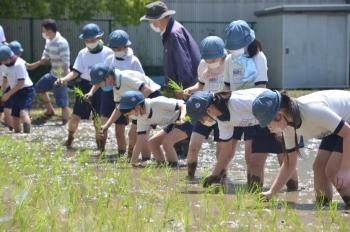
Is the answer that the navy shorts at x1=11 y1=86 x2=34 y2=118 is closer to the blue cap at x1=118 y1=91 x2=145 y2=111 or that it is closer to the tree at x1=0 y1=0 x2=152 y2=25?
the blue cap at x1=118 y1=91 x2=145 y2=111

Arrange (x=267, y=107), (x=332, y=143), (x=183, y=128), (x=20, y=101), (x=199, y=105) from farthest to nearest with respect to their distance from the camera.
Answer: (x=20, y=101)
(x=183, y=128)
(x=199, y=105)
(x=332, y=143)
(x=267, y=107)

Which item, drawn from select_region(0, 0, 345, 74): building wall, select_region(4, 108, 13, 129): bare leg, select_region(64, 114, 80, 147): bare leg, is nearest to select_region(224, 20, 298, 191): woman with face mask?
select_region(64, 114, 80, 147): bare leg

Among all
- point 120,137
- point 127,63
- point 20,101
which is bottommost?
point 120,137

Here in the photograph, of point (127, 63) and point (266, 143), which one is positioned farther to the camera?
point (127, 63)

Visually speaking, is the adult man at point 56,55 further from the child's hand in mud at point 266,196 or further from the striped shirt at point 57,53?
the child's hand in mud at point 266,196

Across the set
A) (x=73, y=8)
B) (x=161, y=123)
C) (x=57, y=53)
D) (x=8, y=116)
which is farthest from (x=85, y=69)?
(x=73, y=8)

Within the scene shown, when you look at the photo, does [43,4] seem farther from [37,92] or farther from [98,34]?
[98,34]

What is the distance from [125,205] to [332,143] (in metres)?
1.72

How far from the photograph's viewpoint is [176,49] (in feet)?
28.3

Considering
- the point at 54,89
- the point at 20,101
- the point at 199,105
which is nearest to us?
the point at 199,105

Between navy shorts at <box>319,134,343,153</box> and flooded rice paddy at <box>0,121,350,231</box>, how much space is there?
452 mm

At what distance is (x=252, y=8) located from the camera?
2719 centimetres

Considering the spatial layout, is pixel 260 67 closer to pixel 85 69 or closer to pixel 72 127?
pixel 85 69

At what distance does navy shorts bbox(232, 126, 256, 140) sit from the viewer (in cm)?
650
